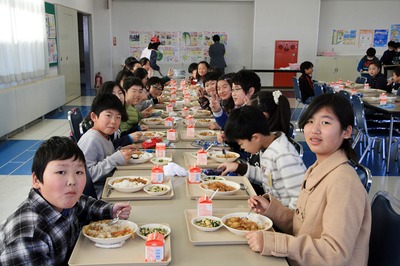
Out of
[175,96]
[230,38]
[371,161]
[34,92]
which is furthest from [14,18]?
[230,38]

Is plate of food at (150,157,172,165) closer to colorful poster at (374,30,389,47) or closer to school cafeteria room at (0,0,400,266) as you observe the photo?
school cafeteria room at (0,0,400,266)

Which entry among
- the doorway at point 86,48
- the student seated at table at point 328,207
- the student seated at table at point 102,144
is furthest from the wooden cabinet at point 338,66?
the student seated at table at point 328,207

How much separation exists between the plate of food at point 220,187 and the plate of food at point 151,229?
457mm

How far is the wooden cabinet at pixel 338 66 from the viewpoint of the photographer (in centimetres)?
1138

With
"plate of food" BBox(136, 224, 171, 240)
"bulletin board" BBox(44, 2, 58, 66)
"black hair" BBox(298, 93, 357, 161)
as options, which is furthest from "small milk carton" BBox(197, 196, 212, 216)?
"bulletin board" BBox(44, 2, 58, 66)

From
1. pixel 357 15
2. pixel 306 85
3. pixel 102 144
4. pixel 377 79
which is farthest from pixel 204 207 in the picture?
pixel 357 15

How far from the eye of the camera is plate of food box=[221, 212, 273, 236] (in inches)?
61.1

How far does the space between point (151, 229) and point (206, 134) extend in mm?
1855

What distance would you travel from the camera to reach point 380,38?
38.4 feet

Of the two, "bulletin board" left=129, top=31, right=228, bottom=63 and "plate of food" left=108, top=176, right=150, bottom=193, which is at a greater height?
"bulletin board" left=129, top=31, right=228, bottom=63

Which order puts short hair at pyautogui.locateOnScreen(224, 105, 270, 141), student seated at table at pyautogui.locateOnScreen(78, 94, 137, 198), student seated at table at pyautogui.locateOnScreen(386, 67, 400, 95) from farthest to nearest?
student seated at table at pyautogui.locateOnScreen(386, 67, 400, 95) → student seated at table at pyautogui.locateOnScreen(78, 94, 137, 198) → short hair at pyautogui.locateOnScreen(224, 105, 270, 141)

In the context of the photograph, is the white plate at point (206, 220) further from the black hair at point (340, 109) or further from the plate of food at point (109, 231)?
the black hair at point (340, 109)

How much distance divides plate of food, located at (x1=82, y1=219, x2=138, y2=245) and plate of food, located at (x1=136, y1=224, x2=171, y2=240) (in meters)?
0.02

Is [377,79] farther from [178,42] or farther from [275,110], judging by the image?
[178,42]
